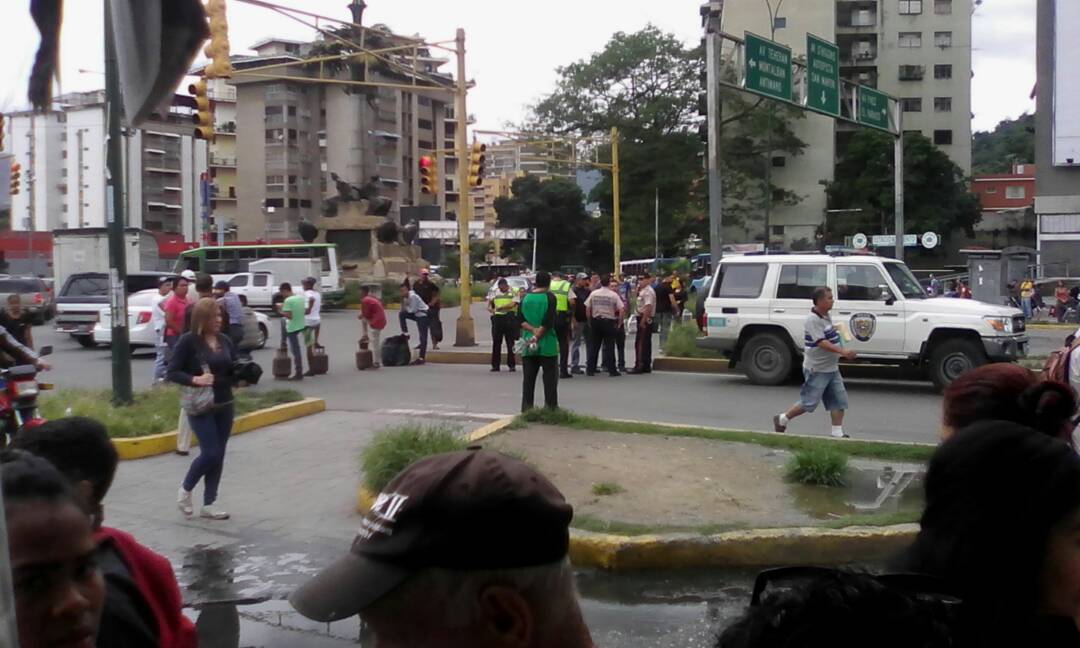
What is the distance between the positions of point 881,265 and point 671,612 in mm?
10351

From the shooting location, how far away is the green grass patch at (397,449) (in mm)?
8383

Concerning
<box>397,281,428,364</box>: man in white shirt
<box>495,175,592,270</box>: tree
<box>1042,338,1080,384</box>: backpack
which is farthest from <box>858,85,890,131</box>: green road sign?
<box>495,175,592,270</box>: tree

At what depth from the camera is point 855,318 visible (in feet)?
50.5

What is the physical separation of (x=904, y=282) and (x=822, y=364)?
5.22 metres

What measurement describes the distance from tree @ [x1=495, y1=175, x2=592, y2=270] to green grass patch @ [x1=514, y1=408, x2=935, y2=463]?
5849cm

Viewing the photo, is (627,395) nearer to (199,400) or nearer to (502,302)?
(502,302)

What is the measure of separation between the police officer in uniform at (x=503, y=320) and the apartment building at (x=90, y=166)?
14947 mm

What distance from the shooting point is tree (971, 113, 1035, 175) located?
312ft

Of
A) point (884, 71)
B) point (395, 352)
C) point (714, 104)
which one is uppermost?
point (884, 71)

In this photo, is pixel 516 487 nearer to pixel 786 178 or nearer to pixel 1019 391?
pixel 1019 391

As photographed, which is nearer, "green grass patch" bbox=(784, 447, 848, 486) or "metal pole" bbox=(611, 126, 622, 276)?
"green grass patch" bbox=(784, 447, 848, 486)

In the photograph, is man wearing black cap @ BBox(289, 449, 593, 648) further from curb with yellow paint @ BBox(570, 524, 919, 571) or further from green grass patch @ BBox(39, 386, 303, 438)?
green grass patch @ BBox(39, 386, 303, 438)

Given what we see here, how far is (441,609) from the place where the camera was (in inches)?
58.5

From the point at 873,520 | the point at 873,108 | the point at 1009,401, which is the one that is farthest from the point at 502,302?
the point at 1009,401
